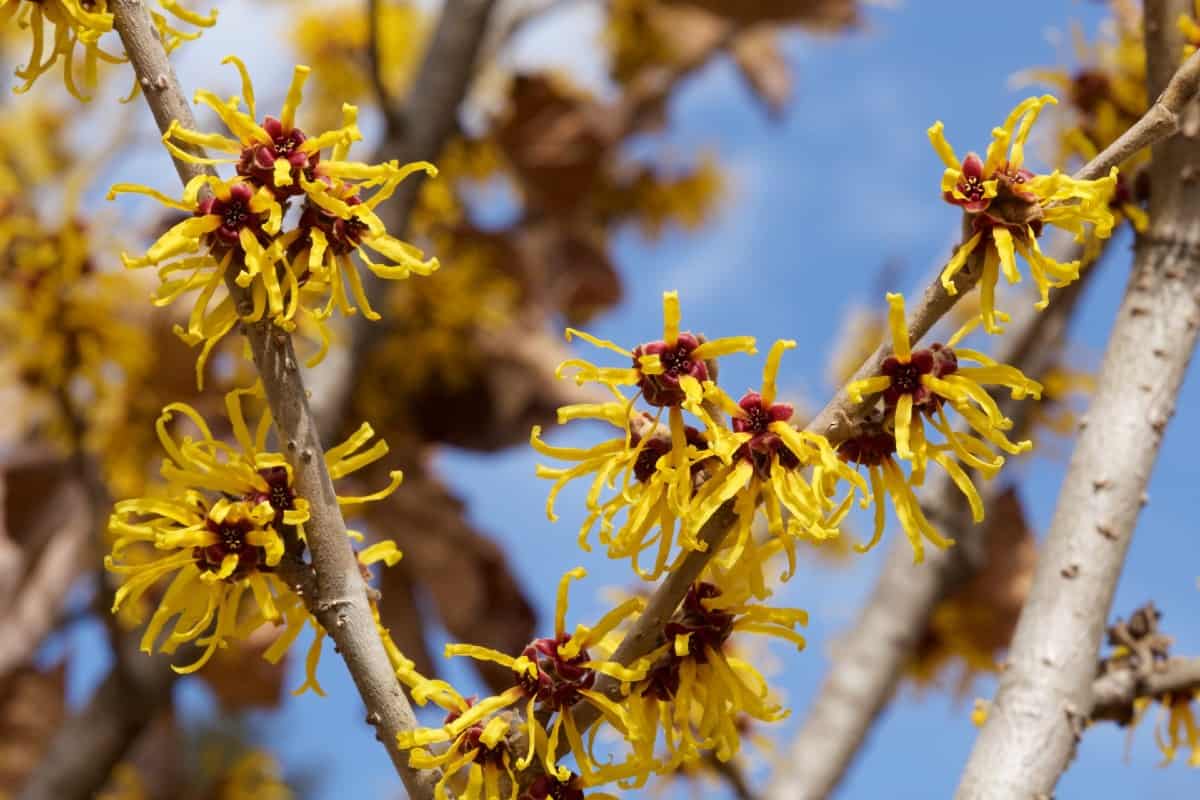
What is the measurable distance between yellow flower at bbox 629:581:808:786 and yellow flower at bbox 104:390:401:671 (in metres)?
0.29

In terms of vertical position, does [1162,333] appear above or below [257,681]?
below

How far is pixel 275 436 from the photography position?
1.21 metres

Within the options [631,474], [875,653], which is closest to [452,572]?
[875,653]

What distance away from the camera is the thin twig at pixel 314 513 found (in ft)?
3.75

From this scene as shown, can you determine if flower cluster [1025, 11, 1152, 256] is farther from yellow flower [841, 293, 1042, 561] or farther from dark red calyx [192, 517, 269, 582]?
dark red calyx [192, 517, 269, 582]

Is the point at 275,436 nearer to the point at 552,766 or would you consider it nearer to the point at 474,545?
the point at 552,766

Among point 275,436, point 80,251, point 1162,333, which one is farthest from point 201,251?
point 80,251

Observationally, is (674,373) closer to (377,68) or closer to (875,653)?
(875,653)

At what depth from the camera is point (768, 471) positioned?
105 cm

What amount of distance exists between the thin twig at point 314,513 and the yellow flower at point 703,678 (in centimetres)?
22

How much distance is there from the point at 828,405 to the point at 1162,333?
904 mm

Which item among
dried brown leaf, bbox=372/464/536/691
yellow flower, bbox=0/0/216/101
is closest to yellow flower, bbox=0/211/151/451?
dried brown leaf, bbox=372/464/536/691

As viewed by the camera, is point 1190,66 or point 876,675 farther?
point 876,675

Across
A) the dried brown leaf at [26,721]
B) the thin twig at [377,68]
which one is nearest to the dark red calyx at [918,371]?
the thin twig at [377,68]
